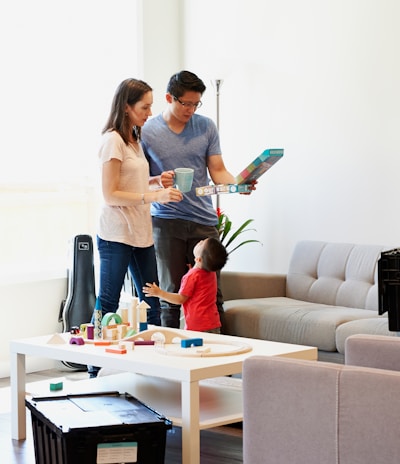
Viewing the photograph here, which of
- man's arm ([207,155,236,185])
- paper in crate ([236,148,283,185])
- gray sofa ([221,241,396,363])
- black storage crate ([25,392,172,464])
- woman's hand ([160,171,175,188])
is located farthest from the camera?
man's arm ([207,155,236,185])

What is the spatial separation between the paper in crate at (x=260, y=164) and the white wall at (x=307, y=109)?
4.43 feet

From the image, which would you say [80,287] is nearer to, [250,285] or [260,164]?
[250,285]

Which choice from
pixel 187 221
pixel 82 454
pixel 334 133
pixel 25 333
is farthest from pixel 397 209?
pixel 82 454

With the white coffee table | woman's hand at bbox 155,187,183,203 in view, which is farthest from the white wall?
the white coffee table

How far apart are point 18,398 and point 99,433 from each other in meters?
0.89

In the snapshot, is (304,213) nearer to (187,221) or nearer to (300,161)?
(300,161)

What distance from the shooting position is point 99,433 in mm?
2896

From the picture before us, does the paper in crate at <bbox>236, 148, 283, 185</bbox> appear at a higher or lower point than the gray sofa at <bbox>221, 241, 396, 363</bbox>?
higher

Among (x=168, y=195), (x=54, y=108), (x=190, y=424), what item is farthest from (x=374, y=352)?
(x=54, y=108)

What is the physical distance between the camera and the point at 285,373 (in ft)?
7.64

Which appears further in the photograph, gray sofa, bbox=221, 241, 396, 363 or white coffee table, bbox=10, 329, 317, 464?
gray sofa, bbox=221, 241, 396, 363

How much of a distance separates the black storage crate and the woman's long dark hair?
1499mm

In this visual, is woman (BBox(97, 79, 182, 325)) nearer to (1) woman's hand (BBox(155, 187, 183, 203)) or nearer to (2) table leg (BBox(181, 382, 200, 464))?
(1) woman's hand (BBox(155, 187, 183, 203))

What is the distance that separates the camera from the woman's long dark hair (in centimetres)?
414
